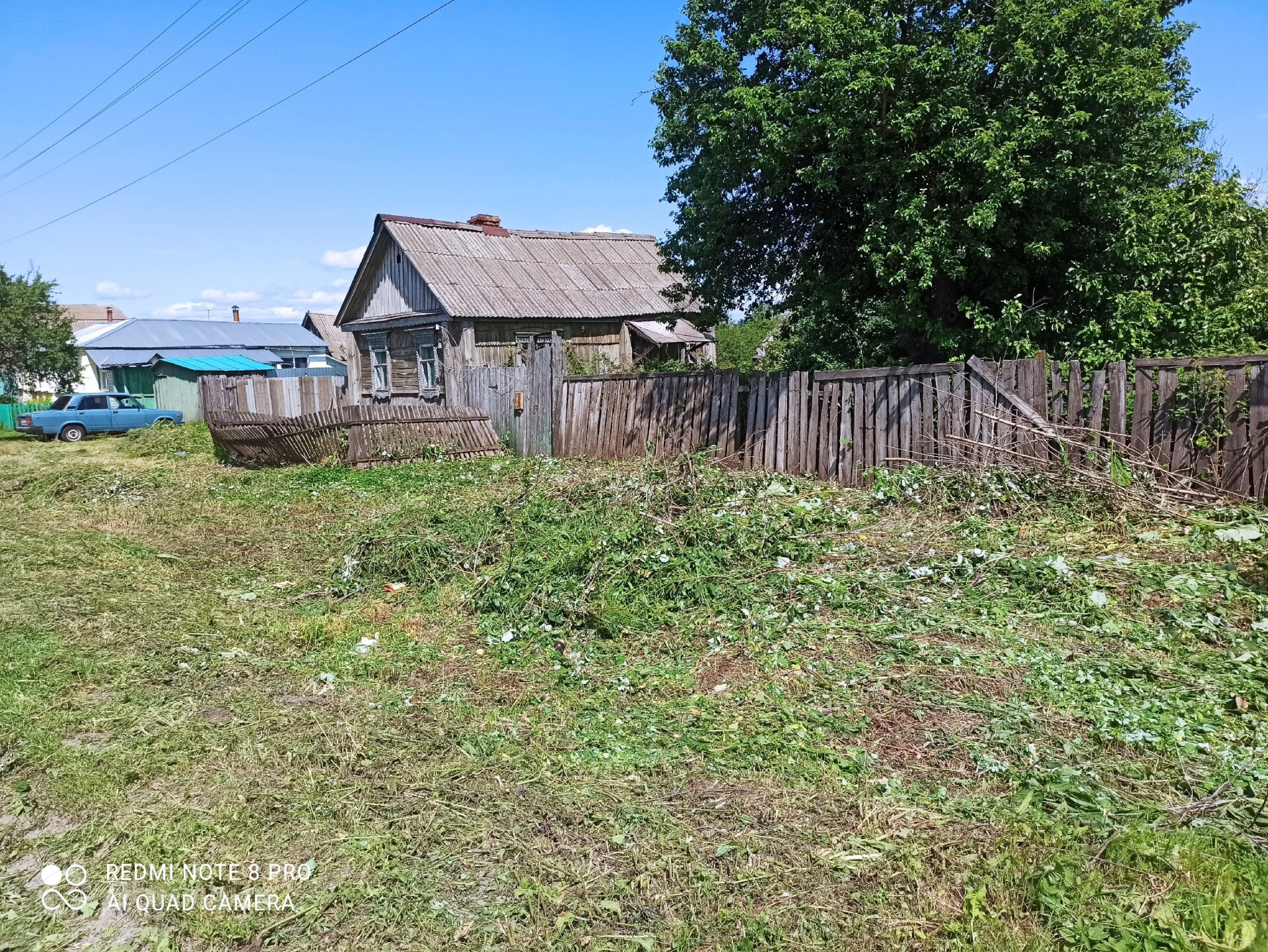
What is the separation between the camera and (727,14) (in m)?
10.5

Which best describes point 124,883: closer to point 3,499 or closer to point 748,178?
point 748,178

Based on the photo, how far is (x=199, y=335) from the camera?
43.2 metres

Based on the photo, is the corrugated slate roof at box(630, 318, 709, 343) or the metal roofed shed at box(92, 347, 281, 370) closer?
the corrugated slate roof at box(630, 318, 709, 343)

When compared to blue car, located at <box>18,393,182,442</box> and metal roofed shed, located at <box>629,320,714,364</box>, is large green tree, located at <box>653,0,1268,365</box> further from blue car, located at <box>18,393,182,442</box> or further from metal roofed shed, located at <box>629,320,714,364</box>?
blue car, located at <box>18,393,182,442</box>

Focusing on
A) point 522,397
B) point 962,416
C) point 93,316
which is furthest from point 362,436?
point 93,316

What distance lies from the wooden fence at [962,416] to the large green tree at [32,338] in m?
31.0

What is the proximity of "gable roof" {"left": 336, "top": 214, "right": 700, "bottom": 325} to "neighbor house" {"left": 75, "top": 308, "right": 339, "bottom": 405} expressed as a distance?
15766mm

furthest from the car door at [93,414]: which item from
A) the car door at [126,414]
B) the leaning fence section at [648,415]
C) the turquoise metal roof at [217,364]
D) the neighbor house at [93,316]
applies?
the neighbor house at [93,316]

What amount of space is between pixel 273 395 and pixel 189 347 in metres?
26.6

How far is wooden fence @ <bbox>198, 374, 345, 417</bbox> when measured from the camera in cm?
1891

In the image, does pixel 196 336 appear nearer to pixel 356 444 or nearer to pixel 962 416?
pixel 356 444

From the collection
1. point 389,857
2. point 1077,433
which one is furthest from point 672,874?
point 1077,433

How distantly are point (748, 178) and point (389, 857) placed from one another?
9453mm

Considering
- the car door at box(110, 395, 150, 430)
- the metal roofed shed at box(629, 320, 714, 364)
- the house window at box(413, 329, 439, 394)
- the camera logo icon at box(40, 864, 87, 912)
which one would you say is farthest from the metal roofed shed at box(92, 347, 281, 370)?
the camera logo icon at box(40, 864, 87, 912)
